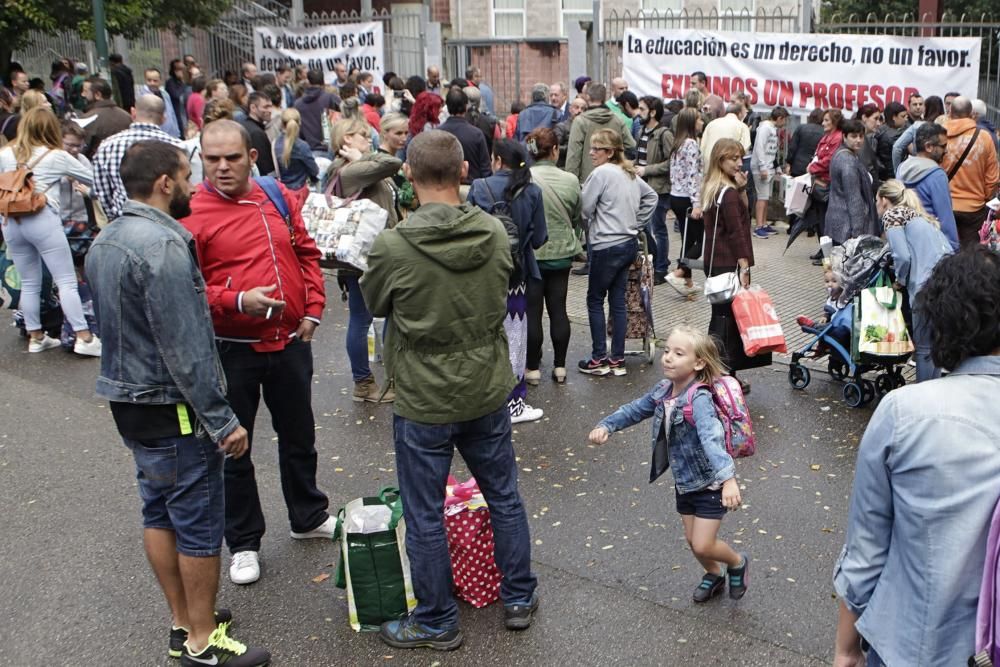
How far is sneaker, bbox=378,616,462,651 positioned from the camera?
4102mm

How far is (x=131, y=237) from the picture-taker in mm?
3521

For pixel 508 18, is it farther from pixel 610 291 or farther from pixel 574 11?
pixel 610 291

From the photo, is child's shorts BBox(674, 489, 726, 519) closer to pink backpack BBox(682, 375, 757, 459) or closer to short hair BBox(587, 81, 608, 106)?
pink backpack BBox(682, 375, 757, 459)

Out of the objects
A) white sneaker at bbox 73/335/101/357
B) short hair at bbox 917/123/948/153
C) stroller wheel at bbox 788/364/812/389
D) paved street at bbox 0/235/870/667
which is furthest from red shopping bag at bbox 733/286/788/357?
white sneaker at bbox 73/335/101/357

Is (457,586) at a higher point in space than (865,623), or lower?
lower

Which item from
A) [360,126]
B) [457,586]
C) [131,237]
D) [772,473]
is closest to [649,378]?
[772,473]

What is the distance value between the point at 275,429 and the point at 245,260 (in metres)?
0.86

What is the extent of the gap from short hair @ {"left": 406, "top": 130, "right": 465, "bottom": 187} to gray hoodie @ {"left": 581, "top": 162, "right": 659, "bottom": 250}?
3.56 metres

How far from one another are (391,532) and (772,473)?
249cm

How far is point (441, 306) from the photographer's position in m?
3.85

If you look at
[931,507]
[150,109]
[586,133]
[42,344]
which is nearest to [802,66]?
[586,133]

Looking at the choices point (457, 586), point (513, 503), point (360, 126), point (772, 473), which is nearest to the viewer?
point (513, 503)

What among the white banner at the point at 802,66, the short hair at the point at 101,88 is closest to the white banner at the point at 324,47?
the white banner at the point at 802,66

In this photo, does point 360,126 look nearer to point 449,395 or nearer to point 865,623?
point 449,395
